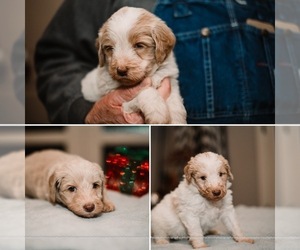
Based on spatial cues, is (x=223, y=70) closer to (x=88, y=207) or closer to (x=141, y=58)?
(x=141, y=58)

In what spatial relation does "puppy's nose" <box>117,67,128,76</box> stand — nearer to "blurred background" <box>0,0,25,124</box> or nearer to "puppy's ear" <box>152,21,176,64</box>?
"puppy's ear" <box>152,21,176,64</box>

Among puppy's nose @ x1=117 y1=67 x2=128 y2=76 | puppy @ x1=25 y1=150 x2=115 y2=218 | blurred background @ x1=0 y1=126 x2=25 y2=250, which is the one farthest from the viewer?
blurred background @ x1=0 y1=126 x2=25 y2=250

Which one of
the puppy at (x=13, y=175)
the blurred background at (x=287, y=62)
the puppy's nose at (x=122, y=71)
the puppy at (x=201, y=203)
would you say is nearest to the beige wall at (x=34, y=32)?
the puppy at (x=13, y=175)

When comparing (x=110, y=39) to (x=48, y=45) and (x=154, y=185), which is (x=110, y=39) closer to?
(x=48, y=45)

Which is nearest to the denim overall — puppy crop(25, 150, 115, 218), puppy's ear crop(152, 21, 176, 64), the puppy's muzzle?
puppy's ear crop(152, 21, 176, 64)

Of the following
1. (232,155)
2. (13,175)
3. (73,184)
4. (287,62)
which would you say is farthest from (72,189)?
(287,62)

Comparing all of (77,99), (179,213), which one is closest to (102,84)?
(77,99)
